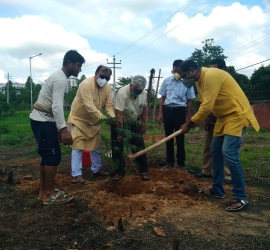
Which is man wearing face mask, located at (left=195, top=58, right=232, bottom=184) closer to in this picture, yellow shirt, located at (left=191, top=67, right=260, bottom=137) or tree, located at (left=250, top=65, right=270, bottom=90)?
yellow shirt, located at (left=191, top=67, right=260, bottom=137)

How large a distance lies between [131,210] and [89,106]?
2.02 metres

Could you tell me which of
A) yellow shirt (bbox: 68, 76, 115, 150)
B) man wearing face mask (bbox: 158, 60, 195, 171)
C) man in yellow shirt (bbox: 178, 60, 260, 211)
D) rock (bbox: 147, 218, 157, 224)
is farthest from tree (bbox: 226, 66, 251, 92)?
rock (bbox: 147, 218, 157, 224)

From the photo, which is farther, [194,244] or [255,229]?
[255,229]

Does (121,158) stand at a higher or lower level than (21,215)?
higher

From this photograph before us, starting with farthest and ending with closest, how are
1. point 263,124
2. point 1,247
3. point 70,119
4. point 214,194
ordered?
1. point 263,124
2. point 70,119
3. point 214,194
4. point 1,247

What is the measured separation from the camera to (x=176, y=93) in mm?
5965

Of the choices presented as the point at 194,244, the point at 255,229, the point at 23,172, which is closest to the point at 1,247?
the point at 194,244

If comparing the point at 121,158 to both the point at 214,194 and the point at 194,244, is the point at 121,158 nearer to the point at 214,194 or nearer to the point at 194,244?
the point at 214,194

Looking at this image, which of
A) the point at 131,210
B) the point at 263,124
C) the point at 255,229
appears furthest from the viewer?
the point at 263,124

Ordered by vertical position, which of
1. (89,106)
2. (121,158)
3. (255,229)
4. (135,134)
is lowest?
(255,229)

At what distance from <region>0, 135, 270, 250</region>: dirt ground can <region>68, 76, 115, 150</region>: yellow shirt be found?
693mm

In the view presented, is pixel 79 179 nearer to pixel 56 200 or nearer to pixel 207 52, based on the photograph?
pixel 56 200

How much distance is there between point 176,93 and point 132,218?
293 cm

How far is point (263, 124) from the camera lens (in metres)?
20.3
